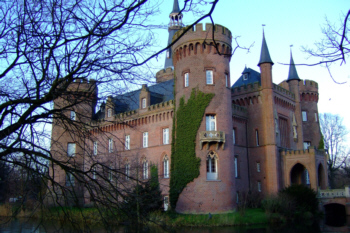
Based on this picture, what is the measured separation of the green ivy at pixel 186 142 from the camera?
2566 cm

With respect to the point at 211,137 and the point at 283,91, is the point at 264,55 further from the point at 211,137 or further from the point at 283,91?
the point at 211,137

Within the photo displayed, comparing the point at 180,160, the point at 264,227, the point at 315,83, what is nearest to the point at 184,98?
the point at 180,160

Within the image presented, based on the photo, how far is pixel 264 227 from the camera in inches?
891

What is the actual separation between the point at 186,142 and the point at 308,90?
20.2m

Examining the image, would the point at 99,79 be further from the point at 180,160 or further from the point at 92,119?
the point at 180,160

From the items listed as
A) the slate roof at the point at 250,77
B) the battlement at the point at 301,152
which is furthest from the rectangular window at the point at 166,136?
the battlement at the point at 301,152

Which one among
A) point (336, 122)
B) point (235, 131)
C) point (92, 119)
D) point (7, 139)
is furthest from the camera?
point (336, 122)

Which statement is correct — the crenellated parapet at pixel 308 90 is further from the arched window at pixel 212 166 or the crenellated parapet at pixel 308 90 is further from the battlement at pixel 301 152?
the arched window at pixel 212 166

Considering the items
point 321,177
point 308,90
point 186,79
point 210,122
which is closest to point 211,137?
point 210,122

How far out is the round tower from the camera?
25.0 meters

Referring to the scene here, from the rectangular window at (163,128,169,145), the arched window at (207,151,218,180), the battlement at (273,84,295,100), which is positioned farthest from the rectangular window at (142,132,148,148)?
the battlement at (273,84,295,100)

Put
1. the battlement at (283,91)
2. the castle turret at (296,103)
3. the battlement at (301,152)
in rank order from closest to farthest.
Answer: the battlement at (301,152) < the battlement at (283,91) < the castle turret at (296,103)

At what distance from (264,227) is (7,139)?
19777 mm

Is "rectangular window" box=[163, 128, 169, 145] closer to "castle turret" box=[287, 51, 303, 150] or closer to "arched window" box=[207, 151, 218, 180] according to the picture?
"arched window" box=[207, 151, 218, 180]
